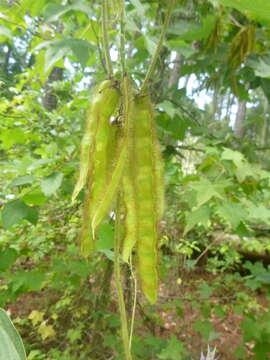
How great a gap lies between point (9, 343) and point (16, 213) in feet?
3.08

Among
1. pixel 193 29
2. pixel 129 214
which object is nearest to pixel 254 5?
pixel 129 214

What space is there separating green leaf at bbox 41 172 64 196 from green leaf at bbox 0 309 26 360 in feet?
2.49

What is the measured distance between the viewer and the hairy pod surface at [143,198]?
0.76 m

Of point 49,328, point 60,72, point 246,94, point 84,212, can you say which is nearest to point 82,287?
→ point 49,328

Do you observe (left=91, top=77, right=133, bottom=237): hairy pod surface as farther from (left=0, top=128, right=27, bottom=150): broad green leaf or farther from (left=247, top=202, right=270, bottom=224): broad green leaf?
(left=0, top=128, right=27, bottom=150): broad green leaf

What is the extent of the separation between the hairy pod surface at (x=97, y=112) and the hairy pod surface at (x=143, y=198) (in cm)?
5

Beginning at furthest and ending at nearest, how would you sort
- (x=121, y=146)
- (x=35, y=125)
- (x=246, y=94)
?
(x=246, y=94), (x=35, y=125), (x=121, y=146)

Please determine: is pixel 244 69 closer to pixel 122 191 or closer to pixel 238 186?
pixel 238 186

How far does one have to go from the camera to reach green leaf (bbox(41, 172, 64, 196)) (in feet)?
4.27

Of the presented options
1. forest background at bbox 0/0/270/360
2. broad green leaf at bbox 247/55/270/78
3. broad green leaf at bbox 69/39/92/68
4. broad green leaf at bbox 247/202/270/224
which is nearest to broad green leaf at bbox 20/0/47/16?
forest background at bbox 0/0/270/360

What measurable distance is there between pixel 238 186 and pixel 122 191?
46.2 inches

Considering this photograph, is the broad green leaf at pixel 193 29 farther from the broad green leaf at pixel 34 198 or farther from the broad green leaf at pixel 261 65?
the broad green leaf at pixel 34 198

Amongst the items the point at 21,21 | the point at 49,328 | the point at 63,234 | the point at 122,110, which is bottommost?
the point at 49,328

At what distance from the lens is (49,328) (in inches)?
107
